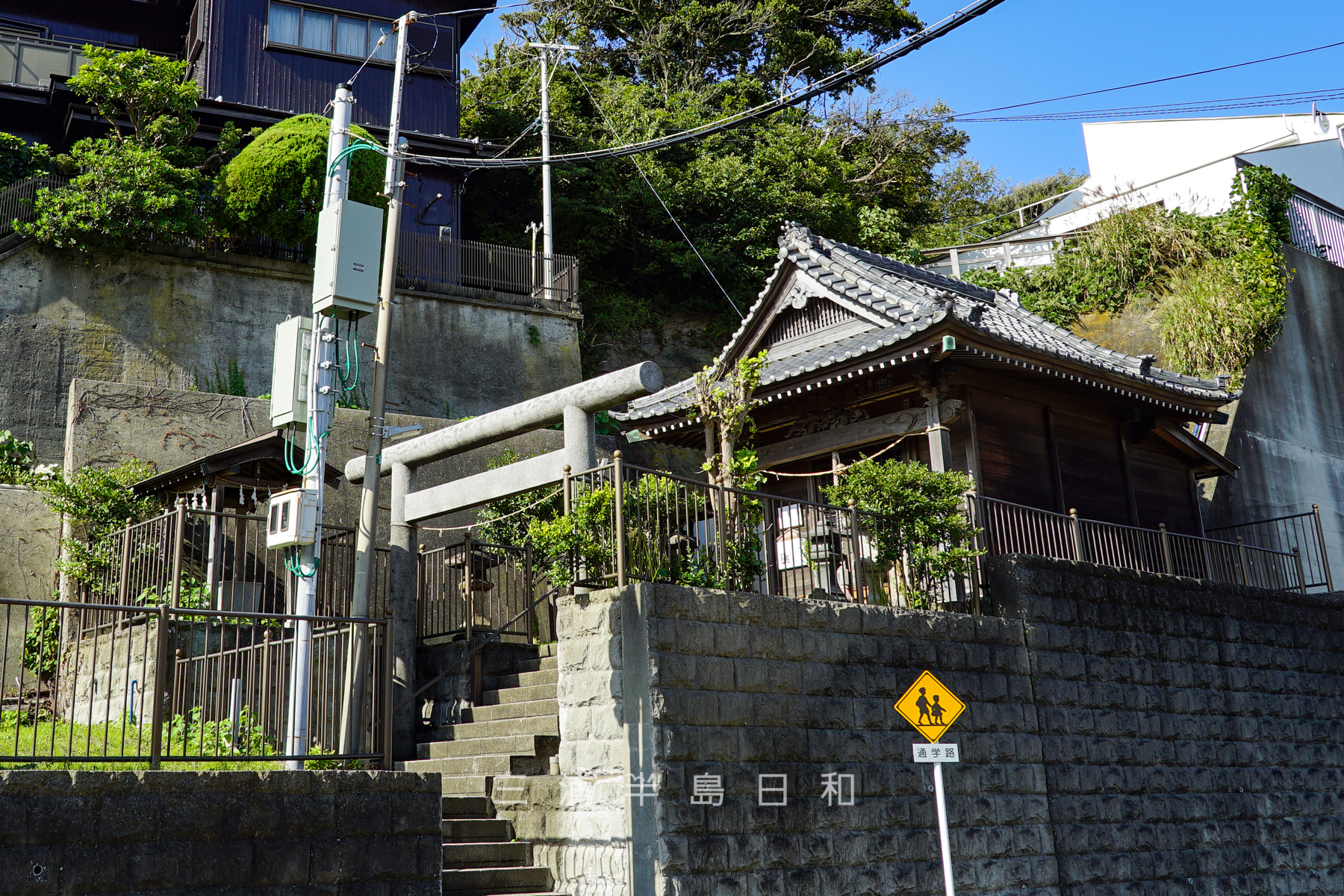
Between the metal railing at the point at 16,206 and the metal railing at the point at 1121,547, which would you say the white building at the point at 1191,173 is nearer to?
the metal railing at the point at 1121,547

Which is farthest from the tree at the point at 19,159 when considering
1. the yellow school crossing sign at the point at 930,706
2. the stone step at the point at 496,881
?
the yellow school crossing sign at the point at 930,706

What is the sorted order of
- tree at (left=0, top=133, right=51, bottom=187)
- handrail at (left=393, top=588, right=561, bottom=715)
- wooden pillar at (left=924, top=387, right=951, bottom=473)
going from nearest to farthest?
1. handrail at (left=393, top=588, right=561, bottom=715)
2. wooden pillar at (left=924, top=387, right=951, bottom=473)
3. tree at (left=0, top=133, right=51, bottom=187)

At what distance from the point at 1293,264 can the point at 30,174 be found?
24.8 m

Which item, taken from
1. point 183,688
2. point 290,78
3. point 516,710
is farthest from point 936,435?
point 290,78

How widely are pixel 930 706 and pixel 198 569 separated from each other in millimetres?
8919

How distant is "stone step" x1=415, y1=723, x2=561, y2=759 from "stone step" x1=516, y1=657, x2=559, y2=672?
3.81 feet

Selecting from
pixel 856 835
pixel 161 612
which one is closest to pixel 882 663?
pixel 856 835

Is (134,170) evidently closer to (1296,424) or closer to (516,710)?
(516,710)

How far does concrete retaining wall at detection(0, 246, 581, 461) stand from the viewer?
1964cm

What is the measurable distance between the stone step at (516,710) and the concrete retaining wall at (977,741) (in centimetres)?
136

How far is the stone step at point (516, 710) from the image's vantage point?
11266 millimetres

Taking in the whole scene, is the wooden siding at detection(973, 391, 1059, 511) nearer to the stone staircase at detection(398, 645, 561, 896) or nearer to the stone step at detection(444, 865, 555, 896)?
the stone staircase at detection(398, 645, 561, 896)

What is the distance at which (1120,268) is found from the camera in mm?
24234

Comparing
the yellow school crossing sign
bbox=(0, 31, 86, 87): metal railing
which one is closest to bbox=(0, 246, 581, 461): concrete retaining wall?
bbox=(0, 31, 86, 87): metal railing
